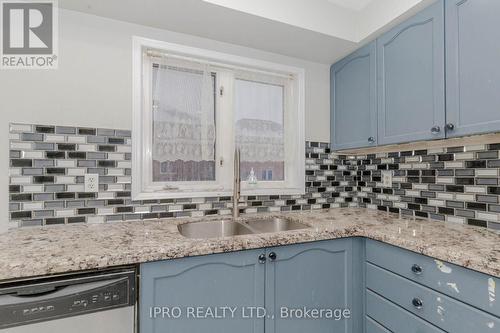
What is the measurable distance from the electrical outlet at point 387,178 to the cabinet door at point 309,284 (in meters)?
0.76

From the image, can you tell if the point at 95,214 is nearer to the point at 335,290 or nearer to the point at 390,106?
the point at 335,290

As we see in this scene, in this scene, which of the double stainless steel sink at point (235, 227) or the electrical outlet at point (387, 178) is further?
the electrical outlet at point (387, 178)

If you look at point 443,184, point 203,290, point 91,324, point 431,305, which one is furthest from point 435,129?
point 91,324

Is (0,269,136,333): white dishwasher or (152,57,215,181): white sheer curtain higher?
(152,57,215,181): white sheer curtain

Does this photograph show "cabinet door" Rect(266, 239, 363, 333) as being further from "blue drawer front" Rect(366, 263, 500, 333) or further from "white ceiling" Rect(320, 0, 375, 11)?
"white ceiling" Rect(320, 0, 375, 11)

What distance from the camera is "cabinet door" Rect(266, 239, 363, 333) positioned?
49.4 inches

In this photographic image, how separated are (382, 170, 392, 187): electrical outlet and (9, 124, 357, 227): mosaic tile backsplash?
1214 mm

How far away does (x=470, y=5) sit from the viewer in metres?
1.21

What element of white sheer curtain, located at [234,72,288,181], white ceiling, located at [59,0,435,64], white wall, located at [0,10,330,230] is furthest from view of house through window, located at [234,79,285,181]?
white wall, located at [0,10,330,230]

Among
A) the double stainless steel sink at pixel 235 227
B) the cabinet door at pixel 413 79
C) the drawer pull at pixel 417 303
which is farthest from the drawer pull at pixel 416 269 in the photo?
the cabinet door at pixel 413 79

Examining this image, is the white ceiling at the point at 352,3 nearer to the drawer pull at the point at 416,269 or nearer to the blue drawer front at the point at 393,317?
the drawer pull at the point at 416,269

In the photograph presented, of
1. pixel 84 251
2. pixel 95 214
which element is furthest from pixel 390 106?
pixel 95 214

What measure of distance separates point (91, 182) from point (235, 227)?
88 cm

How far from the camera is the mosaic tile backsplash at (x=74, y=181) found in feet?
4.41
